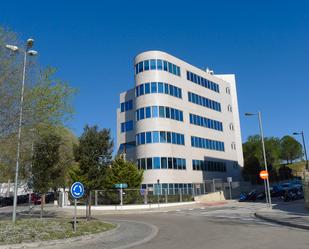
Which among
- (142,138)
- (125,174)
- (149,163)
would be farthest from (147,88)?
(125,174)

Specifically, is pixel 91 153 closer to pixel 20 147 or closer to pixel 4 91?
pixel 20 147

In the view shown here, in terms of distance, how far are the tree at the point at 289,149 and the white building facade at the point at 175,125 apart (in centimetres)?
5858

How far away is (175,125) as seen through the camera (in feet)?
165

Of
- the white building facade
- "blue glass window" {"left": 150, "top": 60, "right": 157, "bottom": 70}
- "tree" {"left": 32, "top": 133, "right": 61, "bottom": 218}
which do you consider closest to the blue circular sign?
"tree" {"left": 32, "top": 133, "right": 61, "bottom": 218}

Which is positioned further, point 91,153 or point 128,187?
point 128,187

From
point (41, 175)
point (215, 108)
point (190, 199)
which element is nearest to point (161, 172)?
point (190, 199)

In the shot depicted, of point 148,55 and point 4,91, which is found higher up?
point 148,55

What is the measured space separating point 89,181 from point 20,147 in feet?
22.5

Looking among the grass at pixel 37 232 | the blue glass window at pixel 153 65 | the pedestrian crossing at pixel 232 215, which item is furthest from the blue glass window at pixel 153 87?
the grass at pixel 37 232

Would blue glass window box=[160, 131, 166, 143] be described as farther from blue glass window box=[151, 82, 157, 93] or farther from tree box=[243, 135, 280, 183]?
tree box=[243, 135, 280, 183]

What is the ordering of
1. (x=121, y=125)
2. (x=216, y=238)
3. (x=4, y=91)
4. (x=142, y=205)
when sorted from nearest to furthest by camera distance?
(x=216, y=238) → (x=4, y=91) → (x=142, y=205) → (x=121, y=125)

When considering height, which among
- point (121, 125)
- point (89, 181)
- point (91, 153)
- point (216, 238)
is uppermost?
point (121, 125)

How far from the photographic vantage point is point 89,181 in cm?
2525

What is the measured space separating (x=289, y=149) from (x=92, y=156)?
10172 cm
